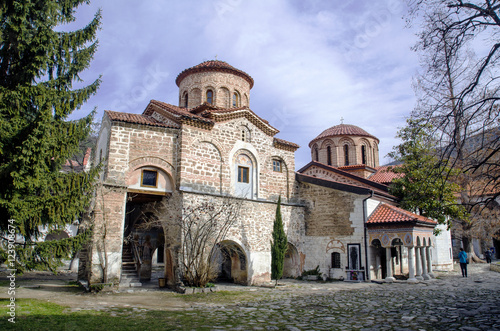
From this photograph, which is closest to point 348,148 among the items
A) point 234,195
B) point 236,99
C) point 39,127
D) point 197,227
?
point 236,99

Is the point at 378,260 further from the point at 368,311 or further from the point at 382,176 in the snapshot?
the point at 382,176

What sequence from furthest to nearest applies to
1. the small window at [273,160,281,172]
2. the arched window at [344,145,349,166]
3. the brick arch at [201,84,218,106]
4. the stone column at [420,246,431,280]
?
the arched window at [344,145,349,166], the brick arch at [201,84,218,106], the small window at [273,160,281,172], the stone column at [420,246,431,280]

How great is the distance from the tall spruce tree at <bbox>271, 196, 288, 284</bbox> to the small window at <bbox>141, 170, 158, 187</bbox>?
521 cm

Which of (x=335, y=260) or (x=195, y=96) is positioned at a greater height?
(x=195, y=96)

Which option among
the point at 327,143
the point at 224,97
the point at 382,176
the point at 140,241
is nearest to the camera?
the point at 140,241

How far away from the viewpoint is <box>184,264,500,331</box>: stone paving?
611 cm

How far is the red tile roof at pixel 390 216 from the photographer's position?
44.9 feet

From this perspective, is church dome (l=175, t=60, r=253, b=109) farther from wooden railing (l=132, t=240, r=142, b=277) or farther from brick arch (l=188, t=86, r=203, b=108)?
wooden railing (l=132, t=240, r=142, b=277)

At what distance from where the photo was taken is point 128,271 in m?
14.3

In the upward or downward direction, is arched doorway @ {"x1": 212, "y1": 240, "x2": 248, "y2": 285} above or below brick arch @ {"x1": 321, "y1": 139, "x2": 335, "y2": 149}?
below

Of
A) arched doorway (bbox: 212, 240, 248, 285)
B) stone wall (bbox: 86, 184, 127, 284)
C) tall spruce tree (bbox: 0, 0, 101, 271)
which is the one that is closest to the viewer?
tall spruce tree (bbox: 0, 0, 101, 271)

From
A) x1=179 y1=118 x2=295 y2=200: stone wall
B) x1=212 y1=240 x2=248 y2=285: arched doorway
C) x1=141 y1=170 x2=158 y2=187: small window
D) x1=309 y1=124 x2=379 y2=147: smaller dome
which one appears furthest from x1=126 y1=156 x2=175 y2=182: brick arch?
x1=309 y1=124 x2=379 y2=147: smaller dome

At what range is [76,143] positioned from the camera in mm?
8266

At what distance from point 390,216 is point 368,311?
7.34 m
